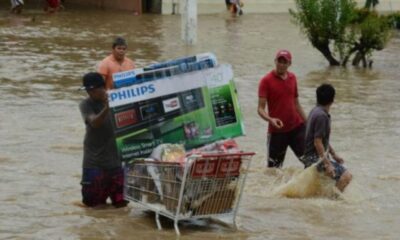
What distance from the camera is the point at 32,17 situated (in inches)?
1276

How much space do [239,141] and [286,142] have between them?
8.72 ft

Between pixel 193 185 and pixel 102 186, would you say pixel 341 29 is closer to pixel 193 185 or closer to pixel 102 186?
pixel 102 186

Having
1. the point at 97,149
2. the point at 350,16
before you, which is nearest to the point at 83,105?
the point at 97,149

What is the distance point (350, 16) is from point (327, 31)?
25.6 inches

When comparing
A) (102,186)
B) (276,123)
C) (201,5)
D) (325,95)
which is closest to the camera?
(102,186)

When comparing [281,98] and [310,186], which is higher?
[281,98]

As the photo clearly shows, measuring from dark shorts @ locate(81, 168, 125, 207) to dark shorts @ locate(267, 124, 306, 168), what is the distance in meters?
2.48

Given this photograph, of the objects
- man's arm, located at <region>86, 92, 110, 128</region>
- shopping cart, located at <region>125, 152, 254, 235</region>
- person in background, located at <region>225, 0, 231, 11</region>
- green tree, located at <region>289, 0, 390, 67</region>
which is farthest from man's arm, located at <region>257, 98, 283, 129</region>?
person in background, located at <region>225, 0, 231, 11</region>

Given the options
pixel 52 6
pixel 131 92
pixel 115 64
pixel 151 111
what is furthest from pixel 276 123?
pixel 52 6

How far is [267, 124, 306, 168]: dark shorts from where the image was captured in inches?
412

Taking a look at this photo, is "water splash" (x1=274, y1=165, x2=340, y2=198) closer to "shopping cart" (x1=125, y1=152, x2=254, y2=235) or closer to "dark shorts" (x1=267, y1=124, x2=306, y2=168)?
"dark shorts" (x1=267, y1=124, x2=306, y2=168)

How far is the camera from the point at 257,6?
3856cm

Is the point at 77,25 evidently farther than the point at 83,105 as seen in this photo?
Yes

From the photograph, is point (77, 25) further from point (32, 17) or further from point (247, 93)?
point (247, 93)
